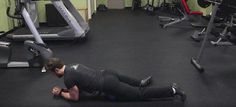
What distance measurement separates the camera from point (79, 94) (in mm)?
2939

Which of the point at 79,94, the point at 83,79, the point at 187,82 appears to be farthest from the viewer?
the point at 187,82

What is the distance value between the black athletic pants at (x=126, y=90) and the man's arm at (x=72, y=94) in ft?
1.00

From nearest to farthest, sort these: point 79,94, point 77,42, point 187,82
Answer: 1. point 79,94
2. point 187,82
3. point 77,42

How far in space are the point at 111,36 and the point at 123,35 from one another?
0.26 m

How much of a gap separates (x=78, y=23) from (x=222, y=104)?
3.09 meters

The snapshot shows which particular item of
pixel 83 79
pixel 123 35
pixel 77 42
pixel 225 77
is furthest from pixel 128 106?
pixel 123 35

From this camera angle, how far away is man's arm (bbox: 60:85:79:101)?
280cm

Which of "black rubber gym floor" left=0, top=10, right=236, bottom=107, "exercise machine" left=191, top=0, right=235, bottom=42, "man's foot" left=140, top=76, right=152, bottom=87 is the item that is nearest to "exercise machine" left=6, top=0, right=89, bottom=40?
"black rubber gym floor" left=0, top=10, right=236, bottom=107

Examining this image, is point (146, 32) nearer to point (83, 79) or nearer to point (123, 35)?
point (123, 35)

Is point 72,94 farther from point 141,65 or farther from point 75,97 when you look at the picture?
point 141,65

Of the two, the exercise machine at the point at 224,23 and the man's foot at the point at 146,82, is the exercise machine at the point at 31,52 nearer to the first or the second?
the man's foot at the point at 146,82

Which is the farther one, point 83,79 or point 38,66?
point 38,66

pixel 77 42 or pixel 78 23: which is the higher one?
pixel 78 23

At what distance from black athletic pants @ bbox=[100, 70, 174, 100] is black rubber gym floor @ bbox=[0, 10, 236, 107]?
3.1 inches
